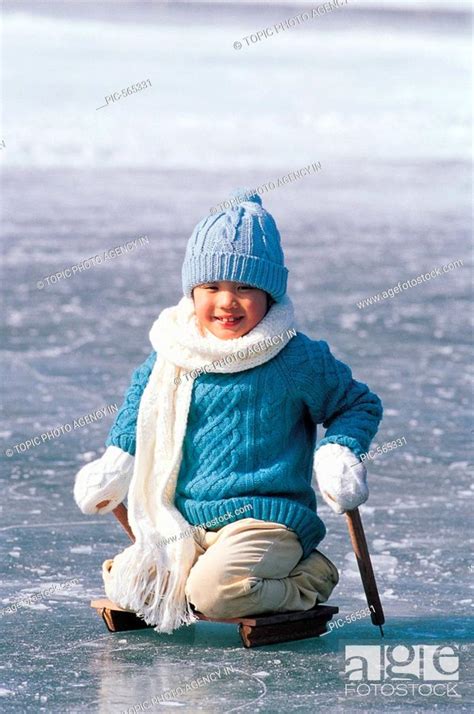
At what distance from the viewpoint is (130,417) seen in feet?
12.1

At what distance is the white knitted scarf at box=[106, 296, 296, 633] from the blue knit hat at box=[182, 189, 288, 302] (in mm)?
93

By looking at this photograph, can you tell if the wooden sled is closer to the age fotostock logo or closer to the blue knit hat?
the age fotostock logo

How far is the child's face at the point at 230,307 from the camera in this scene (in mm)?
3582

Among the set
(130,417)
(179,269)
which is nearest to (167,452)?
(130,417)

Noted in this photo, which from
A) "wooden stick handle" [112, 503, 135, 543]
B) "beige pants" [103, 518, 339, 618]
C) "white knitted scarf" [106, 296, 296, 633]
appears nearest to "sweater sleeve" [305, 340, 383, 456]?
"white knitted scarf" [106, 296, 296, 633]

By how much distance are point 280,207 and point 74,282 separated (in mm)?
3544

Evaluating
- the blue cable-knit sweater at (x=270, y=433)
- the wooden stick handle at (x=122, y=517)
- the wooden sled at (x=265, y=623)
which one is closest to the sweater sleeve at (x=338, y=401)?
the blue cable-knit sweater at (x=270, y=433)

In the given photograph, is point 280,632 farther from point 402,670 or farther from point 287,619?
point 402,670

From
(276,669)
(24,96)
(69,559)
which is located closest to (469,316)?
(69,559)

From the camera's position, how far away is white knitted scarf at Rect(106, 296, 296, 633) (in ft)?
11.4

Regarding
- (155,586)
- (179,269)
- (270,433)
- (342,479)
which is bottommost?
(155,586)

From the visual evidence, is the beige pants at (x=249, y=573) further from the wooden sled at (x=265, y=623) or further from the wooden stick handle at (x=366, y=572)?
the wooden stick handle at (x=366, y=572)

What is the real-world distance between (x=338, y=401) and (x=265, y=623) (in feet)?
1.94

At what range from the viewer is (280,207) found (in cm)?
1215
